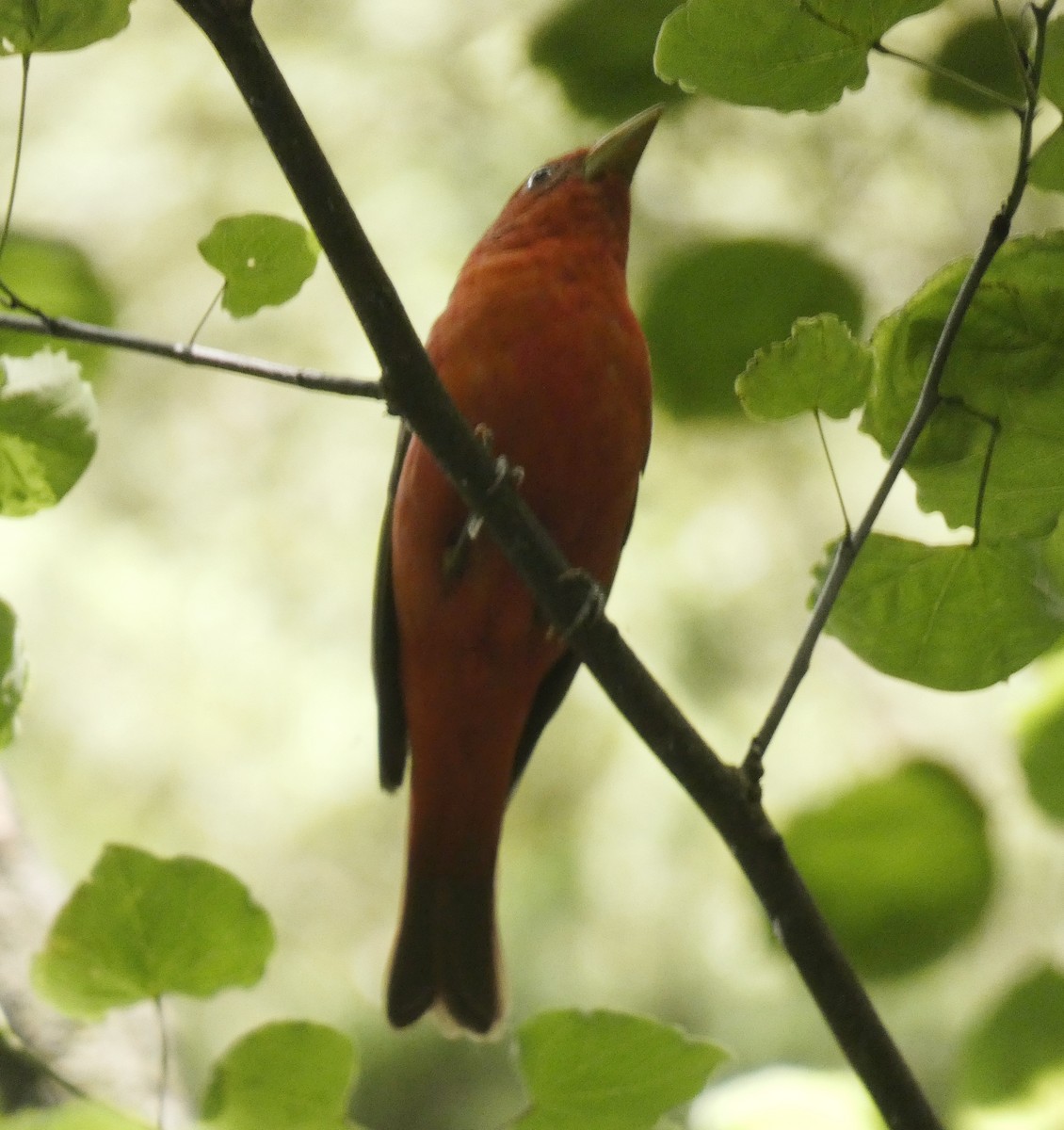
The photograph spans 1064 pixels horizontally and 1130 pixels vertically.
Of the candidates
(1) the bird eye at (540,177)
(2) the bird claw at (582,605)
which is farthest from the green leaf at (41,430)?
(1) the bird eye at (540,177)

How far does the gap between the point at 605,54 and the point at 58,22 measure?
1135 millimetres

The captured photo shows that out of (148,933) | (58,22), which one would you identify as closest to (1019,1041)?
(148,933)

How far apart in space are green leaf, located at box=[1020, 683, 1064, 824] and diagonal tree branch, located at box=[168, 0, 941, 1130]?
284 mm

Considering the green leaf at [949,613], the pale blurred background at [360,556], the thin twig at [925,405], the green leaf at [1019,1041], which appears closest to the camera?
the thin twig at [925,405]

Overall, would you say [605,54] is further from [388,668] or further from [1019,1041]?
[1019,1041]

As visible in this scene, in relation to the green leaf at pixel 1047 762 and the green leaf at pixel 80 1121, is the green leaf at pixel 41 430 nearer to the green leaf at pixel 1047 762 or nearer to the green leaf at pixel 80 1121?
the green leaf at pixel 80 1121

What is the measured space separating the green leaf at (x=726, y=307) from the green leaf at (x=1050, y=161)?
673 mm

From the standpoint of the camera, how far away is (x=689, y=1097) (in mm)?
1168

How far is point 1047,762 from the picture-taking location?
1414mm

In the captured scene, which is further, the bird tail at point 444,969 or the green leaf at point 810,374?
the bird tail at point 444,969

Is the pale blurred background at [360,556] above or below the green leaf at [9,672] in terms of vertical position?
above

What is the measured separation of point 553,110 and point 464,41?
0.19 m

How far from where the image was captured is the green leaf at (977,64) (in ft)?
6.15

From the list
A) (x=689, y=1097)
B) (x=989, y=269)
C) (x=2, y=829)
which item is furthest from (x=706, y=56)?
(x=2, y=829)
